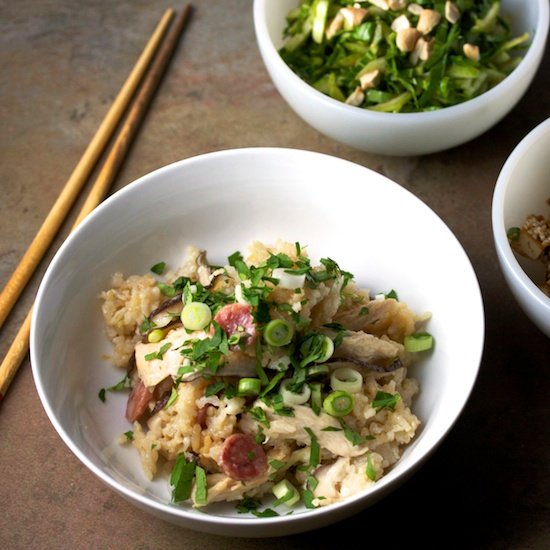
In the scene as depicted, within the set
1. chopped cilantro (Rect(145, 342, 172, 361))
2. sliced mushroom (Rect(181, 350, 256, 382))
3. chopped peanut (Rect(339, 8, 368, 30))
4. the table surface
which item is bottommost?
the table surface

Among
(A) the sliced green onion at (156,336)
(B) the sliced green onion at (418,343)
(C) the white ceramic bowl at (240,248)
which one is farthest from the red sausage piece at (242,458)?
(B) the sliced green onion at (418,343)

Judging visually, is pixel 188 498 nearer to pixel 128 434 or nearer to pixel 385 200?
pixel 128 434

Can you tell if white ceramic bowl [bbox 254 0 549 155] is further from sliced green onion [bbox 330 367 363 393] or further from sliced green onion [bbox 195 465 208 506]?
sliced green onion [bbox 195 465 208 506]

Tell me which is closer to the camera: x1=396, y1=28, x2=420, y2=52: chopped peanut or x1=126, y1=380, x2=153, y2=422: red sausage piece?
x1=126, y1=380, x2=153, y2=422: red sausage piece

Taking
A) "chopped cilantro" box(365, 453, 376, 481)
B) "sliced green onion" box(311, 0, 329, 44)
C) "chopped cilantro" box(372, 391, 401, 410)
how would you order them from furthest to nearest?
"sliced green onion" box(311, 0, 329, 44) < "chopped cilantro" box(372, 391, 401, 410) < "chopped cilantro" box(365, 453, 376, 481)

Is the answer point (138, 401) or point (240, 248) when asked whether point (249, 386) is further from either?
point (240, 248)

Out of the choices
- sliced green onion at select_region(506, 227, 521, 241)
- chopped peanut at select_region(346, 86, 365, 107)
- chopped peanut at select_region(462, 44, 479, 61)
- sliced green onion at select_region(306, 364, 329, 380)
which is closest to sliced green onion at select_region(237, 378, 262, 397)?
sliced green onion at select_region(306, 364, 329, 380)

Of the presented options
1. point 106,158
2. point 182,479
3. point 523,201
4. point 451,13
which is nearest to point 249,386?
point 182,479
